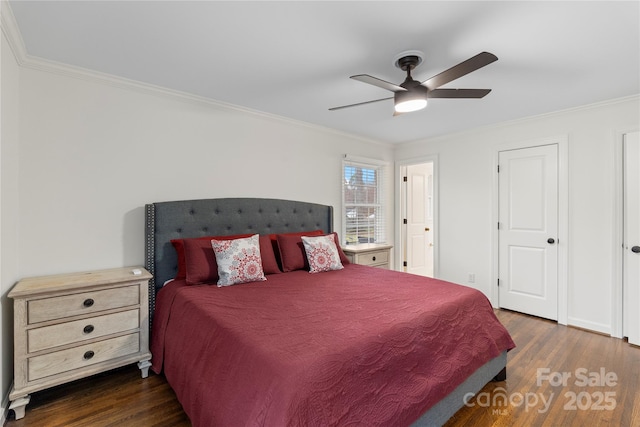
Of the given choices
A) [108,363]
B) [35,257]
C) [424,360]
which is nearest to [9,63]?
[35,257]

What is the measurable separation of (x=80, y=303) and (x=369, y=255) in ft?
9.46

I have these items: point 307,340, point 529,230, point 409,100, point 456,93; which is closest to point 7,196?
point 307,340

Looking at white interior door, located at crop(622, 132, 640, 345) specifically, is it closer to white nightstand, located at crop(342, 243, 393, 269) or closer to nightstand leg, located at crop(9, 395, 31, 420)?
white nightstand, located at crop(342, 243, 393, 269)

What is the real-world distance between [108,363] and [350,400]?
185 cm

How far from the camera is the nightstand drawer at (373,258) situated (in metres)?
3.72

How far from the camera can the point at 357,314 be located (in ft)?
5.63

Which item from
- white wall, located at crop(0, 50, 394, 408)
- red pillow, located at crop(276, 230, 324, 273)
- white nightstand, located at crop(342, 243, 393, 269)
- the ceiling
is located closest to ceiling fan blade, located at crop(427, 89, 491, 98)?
the ceiling

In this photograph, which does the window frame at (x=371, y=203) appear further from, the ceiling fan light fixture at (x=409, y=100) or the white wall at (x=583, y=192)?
the ceiling fan light fixture at (x=409, y=100)

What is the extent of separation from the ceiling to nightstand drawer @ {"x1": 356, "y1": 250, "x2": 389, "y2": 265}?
190 cm

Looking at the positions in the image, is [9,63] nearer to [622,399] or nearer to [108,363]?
[108,363]

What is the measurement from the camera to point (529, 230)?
11.6 ft

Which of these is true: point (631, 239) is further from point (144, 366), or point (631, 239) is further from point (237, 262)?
point (144, 366)

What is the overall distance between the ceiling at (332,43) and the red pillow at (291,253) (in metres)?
1.40

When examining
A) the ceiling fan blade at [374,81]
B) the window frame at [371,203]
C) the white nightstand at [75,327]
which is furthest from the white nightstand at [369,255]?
the white nightstand at [75,327]
